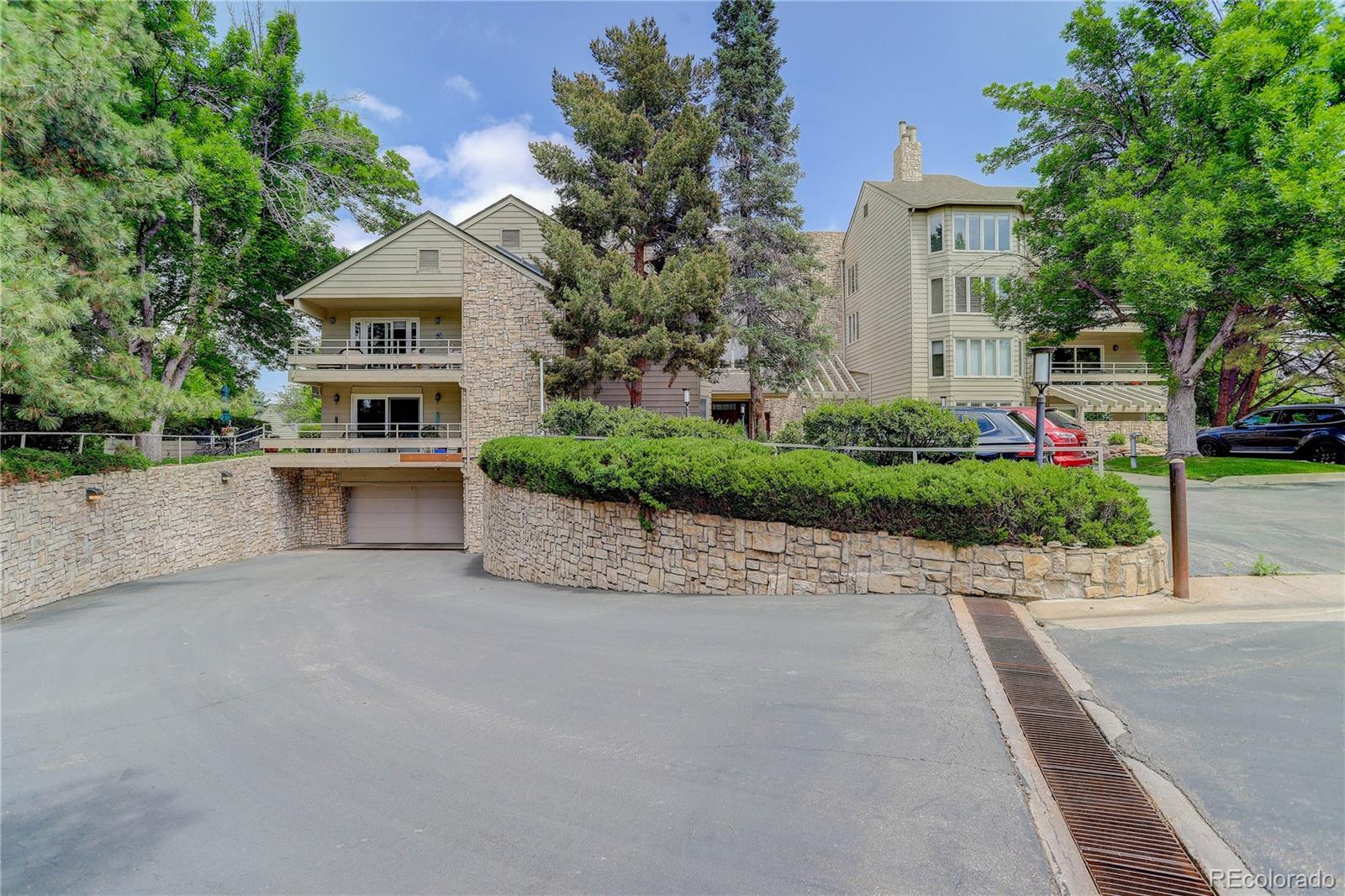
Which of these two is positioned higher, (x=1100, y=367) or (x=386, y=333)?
(x=386, y=333)

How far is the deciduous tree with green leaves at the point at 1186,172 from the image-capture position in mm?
13477

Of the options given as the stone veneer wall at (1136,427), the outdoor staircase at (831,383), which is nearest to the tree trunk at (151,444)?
the outdoor staircase at (831,383)

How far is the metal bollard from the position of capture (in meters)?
7.00

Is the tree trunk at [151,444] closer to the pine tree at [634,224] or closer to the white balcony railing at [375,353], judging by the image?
the white balcony railing at [375,353]

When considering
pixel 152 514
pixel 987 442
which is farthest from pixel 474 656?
pixel 152 514

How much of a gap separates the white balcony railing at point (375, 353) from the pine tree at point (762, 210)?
9916 mm

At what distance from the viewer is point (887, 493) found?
756 centimetres

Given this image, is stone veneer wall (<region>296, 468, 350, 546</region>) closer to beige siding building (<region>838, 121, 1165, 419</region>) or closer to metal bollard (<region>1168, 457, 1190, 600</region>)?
beige siding building (<region>838, 121, 1165, 419</region>)

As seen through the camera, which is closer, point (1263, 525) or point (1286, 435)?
point (1263, 525)

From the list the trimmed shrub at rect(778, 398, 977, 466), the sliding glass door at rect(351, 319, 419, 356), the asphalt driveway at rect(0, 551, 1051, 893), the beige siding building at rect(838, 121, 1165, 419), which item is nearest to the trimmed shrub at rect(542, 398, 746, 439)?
the trimmed shrub at rect(778, 398, 977, 466)

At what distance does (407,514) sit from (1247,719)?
2347 cm

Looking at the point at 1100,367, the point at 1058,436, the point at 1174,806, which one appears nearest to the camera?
the point at 1174,806

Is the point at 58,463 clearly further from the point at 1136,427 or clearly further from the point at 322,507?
the point at 1136,427

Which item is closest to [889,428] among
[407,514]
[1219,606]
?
[1219,606]
